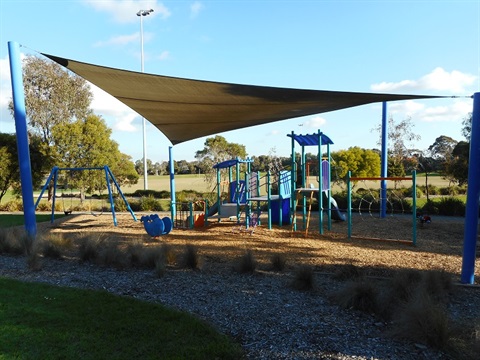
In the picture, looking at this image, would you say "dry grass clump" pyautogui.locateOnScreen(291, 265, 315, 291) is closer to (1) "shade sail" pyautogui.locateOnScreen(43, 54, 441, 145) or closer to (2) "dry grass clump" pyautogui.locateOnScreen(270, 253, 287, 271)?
(2) "dry grass clump" pyautogui.locateOnScreen(270, 253, 287, 271)

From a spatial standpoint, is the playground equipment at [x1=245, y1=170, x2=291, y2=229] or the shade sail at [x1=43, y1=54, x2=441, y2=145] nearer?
the shade sail at [x1=43, y1=54, x2=441, y2=145]

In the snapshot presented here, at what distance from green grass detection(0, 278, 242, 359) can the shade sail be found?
9.72ft

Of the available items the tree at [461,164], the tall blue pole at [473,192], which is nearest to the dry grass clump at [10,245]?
A: the tall blue pole at [473,192]

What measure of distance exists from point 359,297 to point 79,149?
700 inches

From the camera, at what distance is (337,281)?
4875 millimetres

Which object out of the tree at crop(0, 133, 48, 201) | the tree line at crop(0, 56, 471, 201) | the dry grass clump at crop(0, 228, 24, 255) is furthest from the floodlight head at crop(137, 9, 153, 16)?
the dry grass clump at crop(0, 228, 24, 255)

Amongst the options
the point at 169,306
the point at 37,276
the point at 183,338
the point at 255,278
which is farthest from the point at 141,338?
the point at 37,276

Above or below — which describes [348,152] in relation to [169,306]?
above

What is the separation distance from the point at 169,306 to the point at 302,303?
1377mm

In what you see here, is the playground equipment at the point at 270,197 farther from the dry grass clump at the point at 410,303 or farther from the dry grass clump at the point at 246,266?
the dry grass clump at the point at 410,303

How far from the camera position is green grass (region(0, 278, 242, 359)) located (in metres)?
2.85

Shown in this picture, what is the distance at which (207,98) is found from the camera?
5.97 meters

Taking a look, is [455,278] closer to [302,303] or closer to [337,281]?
[337,281]

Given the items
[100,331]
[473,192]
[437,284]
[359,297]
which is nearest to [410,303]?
[359,297]
